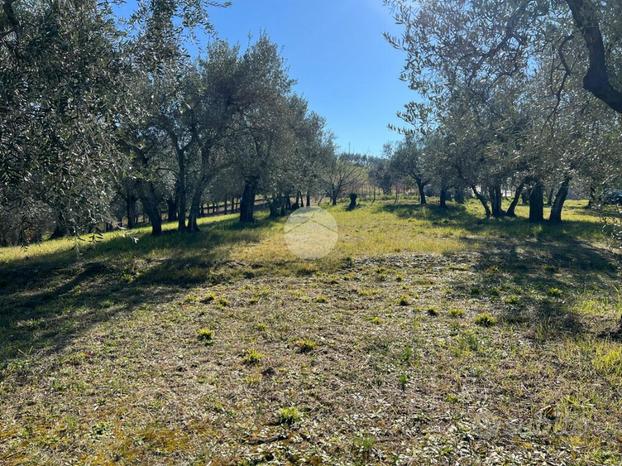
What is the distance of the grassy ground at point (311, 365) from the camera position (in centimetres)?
448

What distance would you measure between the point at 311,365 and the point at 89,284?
31.6ft

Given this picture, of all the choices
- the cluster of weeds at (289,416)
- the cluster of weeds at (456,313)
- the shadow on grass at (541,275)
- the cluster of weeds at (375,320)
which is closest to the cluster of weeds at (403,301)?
the cluster of weeds at (456,313)

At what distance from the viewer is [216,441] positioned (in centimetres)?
457

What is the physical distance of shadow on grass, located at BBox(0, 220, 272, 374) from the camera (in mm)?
8453

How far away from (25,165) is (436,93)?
27.3 feet

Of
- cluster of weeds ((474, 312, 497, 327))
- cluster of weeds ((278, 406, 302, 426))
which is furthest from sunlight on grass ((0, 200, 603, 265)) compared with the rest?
cluster of weeds ((278, 406, 302, 426))

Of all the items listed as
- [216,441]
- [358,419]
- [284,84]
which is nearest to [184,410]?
[216,441]

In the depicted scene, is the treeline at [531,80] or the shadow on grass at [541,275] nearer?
the treeline at [531,80]

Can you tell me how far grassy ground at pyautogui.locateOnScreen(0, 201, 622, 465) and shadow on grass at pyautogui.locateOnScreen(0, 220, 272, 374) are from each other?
0.08m

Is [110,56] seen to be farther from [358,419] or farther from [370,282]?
[370,282]

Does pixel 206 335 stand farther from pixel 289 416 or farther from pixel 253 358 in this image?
pixel 289 416

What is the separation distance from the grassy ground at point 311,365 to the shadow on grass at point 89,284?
82 mm

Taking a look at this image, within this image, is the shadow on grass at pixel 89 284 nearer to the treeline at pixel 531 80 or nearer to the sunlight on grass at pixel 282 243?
the sunlight on grass at pixel 282 243

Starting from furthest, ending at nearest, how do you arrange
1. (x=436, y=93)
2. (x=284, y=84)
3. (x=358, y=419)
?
(x=284, y=84) < (x=436, y=93) < (x=358, y=419)
